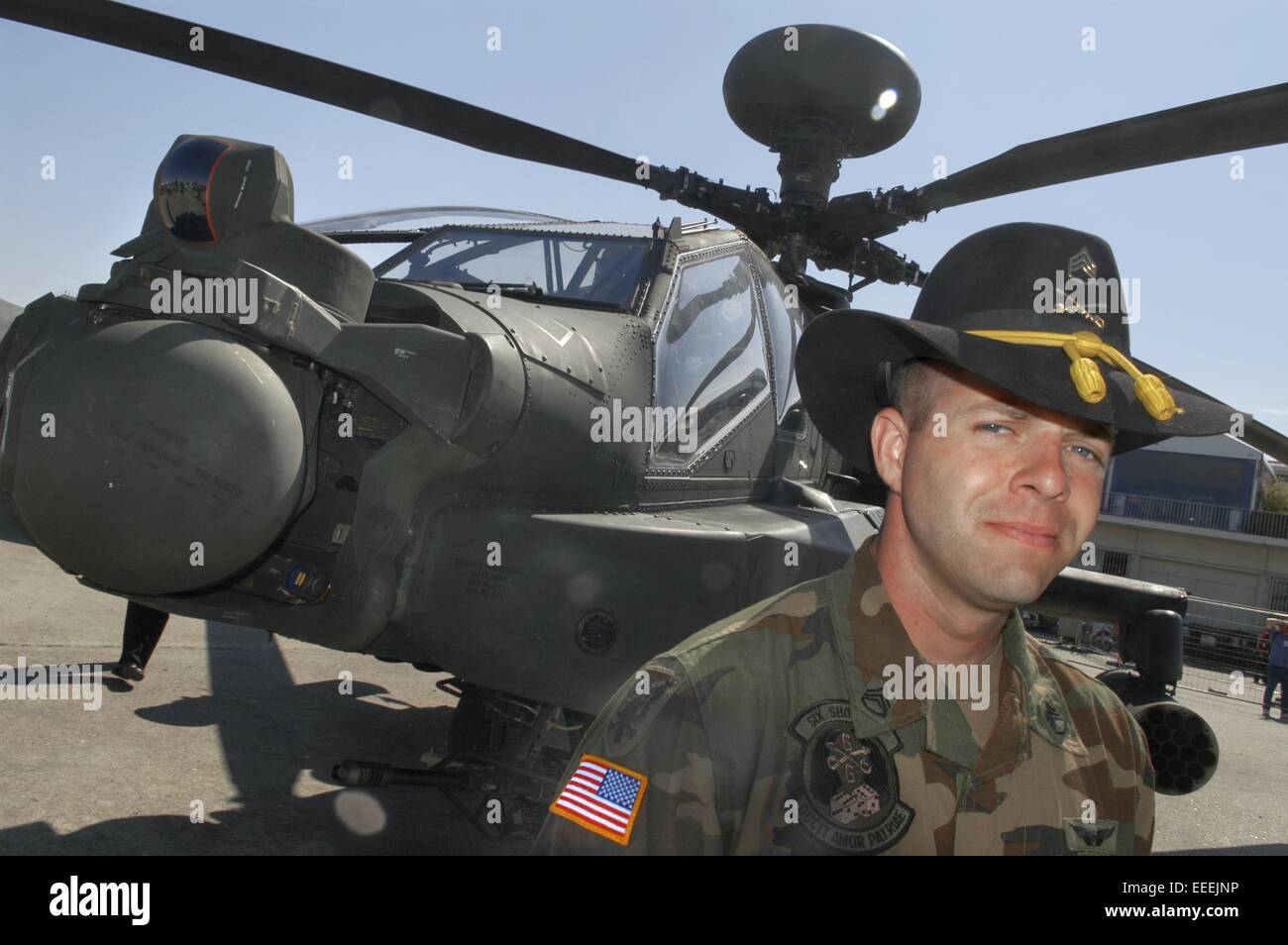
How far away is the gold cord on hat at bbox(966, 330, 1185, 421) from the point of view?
175 cm

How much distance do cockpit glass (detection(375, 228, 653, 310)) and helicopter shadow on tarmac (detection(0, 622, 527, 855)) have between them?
238cm

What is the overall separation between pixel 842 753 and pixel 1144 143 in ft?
12.8

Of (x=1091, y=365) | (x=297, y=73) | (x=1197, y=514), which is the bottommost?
(x=1197, y=514)

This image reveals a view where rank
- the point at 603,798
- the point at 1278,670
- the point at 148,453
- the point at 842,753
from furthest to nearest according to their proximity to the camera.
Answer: the point at 1278,670 < the point at 148,453 < the point at 842,753 < the point at 603,798

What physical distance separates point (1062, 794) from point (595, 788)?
89cm

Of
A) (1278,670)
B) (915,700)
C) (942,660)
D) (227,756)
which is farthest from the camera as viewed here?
(1278,670)

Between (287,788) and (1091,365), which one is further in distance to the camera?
(287,788)

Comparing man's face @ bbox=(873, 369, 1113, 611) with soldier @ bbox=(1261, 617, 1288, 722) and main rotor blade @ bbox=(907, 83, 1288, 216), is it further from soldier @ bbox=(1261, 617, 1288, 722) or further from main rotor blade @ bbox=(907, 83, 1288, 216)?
soldier @ bbox=(1261, 617, 1288, 722)

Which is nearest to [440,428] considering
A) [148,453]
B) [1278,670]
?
[148,453]

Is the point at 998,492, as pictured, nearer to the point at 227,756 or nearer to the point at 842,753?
the point at 842,753

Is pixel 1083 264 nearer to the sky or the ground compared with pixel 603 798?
nearer to the sky

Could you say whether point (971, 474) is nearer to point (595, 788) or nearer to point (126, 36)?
point (595, 788)

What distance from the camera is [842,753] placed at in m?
1.66
